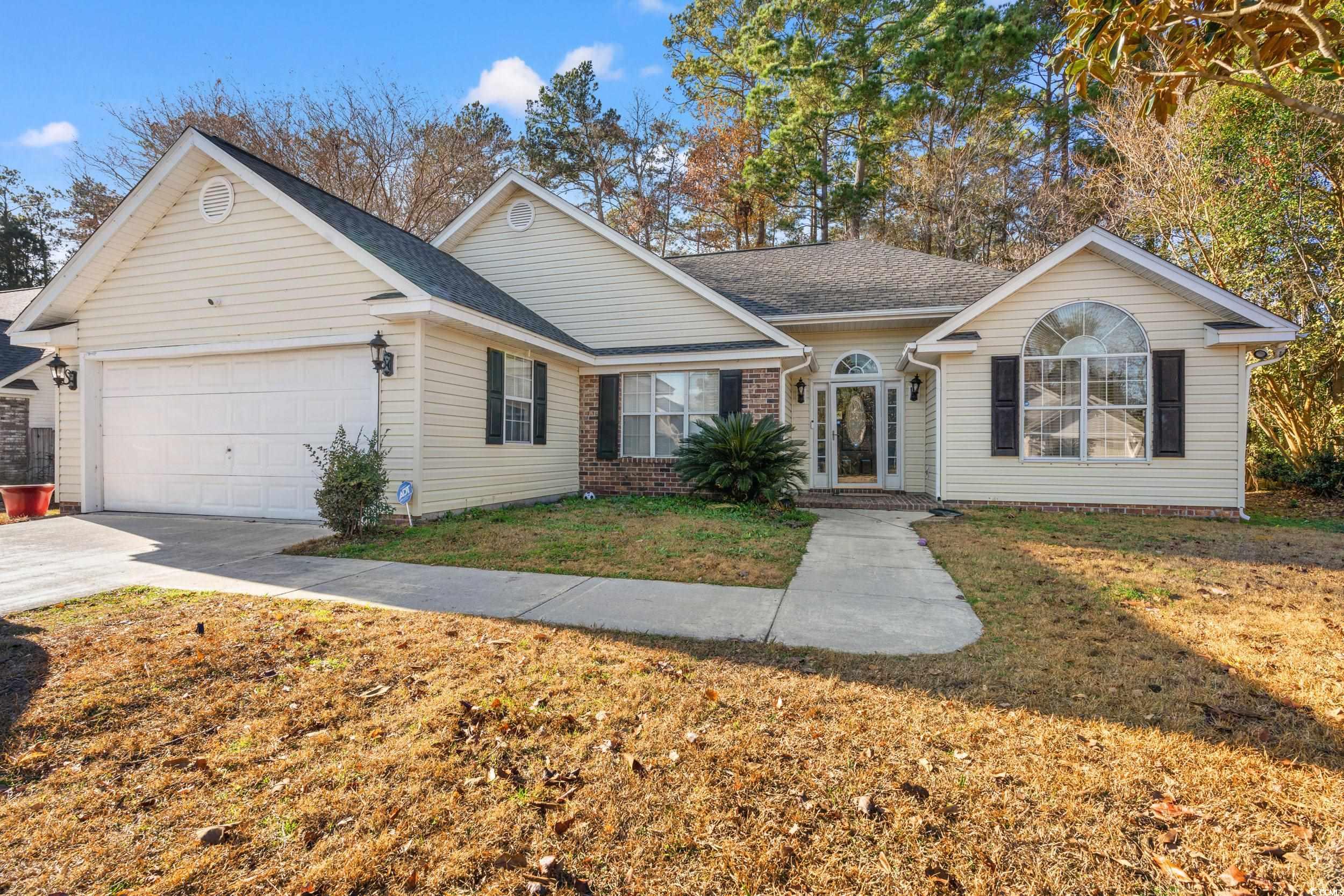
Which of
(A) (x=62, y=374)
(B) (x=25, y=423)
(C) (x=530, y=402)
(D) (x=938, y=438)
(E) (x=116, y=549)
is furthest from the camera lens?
(B) (x=25, y=423)

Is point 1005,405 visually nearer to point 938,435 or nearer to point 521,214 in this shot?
point 938,435

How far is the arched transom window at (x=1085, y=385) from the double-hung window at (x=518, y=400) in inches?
318

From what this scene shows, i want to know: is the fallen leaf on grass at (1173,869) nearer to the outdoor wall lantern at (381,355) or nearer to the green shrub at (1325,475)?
the outdoor wall lantern at (381,355)

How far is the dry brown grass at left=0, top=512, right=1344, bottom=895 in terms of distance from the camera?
5.96 feet

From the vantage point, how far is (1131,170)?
1385 cm

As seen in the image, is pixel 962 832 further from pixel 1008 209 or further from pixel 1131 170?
pixel 1008 209

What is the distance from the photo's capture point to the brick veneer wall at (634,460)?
33.8ft

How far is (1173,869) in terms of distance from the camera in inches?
70.6

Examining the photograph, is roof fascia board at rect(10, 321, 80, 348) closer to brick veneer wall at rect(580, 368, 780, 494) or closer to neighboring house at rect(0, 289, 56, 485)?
neighboring house at rect(0, 289, 56, 485)

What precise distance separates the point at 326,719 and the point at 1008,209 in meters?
22.4

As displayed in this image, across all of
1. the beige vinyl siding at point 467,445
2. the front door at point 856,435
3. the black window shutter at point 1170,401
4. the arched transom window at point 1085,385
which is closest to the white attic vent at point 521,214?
the beige vinyl siding at point 467,445

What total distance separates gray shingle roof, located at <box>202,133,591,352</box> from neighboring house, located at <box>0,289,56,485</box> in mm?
10262

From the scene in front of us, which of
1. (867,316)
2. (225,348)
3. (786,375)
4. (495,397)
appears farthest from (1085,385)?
(225,348)

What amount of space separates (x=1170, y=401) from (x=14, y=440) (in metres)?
23.6
